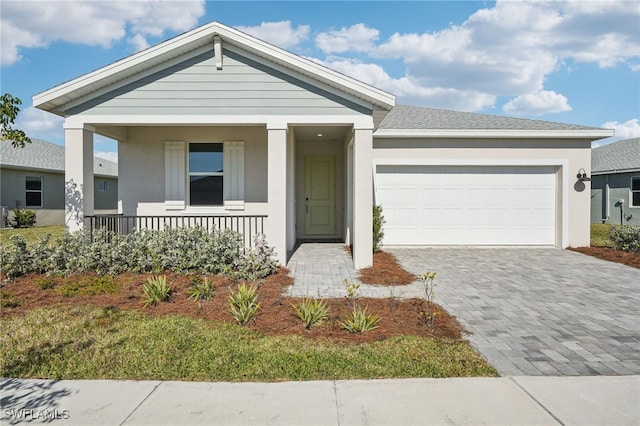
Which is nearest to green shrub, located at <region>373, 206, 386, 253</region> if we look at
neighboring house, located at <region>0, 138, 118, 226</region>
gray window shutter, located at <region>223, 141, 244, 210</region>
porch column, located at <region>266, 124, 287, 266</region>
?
porch column, located at <region>266, 124, 287, 266</region>

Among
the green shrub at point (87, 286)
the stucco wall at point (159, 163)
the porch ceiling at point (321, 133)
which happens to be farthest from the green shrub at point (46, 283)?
the porch ceiling at point (321, 133)

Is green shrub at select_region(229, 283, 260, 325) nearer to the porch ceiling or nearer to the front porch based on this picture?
the front porch

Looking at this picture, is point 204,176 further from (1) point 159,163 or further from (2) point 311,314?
(2) point 311,314

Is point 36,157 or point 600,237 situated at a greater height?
point 36,157

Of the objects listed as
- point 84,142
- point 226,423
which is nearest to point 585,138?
point 226,423

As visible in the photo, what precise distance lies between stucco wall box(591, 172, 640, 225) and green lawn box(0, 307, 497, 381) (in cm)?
1848

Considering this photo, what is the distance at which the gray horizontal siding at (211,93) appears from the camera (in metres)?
8.07

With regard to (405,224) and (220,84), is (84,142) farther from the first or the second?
(405,224)

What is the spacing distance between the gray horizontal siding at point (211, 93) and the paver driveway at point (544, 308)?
4.10 metres

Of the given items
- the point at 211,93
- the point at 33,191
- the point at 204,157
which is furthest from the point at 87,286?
the point at 33,191

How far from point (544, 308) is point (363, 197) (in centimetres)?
384

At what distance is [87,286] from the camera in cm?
642

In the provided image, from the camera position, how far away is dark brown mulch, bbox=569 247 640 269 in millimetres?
9173

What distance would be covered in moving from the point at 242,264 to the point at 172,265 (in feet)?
4.28
